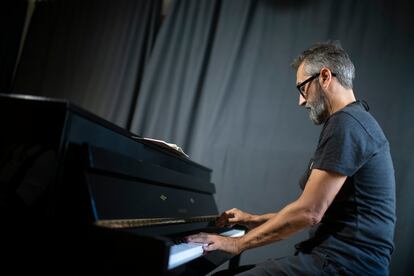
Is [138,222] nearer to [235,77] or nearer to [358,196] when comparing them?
[358,196]

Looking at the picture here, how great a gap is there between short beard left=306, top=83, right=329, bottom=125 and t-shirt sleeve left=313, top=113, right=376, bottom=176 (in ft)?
0.90

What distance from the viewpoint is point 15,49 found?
3.40m

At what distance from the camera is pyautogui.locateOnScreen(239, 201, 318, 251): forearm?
121 cm

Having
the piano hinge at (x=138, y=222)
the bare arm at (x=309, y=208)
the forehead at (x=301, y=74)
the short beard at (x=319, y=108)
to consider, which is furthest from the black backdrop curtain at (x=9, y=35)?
the bare arm at (x=309, y=208)

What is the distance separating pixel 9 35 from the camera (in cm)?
331

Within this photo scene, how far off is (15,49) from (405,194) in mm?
3443

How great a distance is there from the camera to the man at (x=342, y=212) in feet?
3.92

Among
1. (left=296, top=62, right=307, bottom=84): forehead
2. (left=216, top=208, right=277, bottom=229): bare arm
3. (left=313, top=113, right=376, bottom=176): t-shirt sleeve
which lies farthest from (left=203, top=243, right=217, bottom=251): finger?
(left=296, top=62, right=307, bottom=84): forehead

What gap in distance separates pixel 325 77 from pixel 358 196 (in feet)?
1.71

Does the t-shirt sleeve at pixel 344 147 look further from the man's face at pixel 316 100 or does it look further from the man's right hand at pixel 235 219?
the man's right hand at pixel 235 219

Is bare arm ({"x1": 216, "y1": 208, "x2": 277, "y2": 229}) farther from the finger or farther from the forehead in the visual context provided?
the forehead

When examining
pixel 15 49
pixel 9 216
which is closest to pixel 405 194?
pixel 9 216

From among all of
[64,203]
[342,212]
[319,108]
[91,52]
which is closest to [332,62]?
[319,108]

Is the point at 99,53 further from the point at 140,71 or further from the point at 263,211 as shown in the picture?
the point at 263,211
